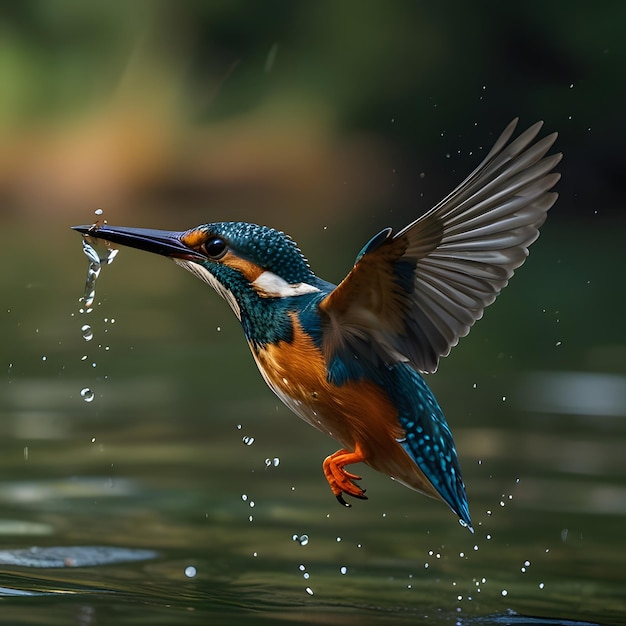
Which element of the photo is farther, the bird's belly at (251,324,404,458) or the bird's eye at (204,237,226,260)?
the bird's eye at (204,237,226,260)

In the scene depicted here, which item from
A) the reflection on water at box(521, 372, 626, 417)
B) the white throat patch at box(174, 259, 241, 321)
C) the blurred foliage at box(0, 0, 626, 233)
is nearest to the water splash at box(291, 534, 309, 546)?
the white throat patch at box(174, 259, 241, 321)

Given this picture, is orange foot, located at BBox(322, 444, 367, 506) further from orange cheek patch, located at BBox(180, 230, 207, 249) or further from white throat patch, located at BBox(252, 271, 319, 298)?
orange cheek patch, located at BBox(180, 230, 207, 249)

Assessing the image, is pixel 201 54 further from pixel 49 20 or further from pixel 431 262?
pixel 431 262

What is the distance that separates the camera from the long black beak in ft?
13.1

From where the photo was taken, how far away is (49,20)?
25344 millimetres

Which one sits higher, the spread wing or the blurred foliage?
the blurred foliage

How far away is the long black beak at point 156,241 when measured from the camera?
158 inches

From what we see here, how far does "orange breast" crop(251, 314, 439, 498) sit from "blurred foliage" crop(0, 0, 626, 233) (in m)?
17.1

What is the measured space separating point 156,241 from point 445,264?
0.80 meters

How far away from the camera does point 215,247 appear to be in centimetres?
396

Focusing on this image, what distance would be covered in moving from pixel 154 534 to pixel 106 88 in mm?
Result: 20230

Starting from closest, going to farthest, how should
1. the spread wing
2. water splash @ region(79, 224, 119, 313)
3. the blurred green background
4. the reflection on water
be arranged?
1. the spread wing
2. water splash @ region(79, 224, 119, 313)
3. the blurred green background
4. the reflection on water

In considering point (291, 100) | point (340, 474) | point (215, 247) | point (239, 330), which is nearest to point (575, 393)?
point (239, 330)

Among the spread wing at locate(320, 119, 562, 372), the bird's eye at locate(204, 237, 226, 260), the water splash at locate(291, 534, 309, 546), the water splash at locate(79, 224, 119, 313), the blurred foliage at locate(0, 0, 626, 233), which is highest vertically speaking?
the blurred foliage at locate(0, 0, 626, 233)
